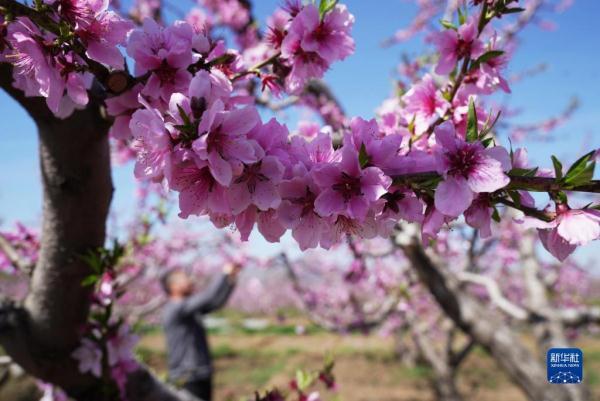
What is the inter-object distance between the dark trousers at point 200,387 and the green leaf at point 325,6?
4.26 m

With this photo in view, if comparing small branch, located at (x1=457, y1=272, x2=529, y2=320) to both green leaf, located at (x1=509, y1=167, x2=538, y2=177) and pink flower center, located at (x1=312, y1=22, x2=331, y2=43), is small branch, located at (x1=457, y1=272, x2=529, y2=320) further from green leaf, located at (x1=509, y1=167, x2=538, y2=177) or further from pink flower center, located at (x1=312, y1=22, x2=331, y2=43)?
green leaf, located at (x1=509, y1=167, x2=538, y2=177)

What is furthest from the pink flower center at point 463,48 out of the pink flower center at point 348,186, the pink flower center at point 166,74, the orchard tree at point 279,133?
the pink flower center at point 166,74

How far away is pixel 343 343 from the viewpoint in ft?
57.8

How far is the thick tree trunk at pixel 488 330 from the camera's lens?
305cm

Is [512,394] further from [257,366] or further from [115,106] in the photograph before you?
[115,106]

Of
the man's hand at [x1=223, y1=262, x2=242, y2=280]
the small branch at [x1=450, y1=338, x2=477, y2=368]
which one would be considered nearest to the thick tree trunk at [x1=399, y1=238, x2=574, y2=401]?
the man's hand at [x1=223, y1=262, x2=242, y2=280]

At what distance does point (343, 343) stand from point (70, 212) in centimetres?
1732

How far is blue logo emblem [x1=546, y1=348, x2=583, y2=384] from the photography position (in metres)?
1.44

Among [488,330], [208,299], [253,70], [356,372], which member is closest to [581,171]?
[253,70]

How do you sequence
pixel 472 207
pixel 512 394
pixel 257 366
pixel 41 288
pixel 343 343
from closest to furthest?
1. pixel 472 207
2. pixel 41 288
3. pixel 512 394
4. pixel 257 366
5. pixel 343 343

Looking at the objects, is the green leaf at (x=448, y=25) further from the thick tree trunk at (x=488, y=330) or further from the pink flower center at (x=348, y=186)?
the thick tree trunk at (x=488, y=330)

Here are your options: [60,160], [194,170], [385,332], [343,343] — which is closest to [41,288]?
[60,160]

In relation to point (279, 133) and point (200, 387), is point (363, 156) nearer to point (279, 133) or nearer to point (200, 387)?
point (279, 133)

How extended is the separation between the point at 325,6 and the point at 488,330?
2791 mm
